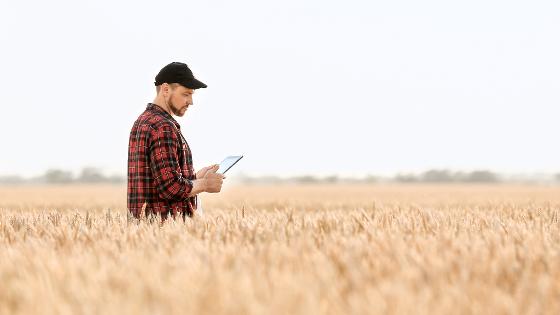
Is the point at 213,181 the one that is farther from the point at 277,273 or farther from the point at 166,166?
the point at 277,273

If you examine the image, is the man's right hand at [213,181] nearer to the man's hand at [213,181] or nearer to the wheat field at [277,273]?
the man's hand at [213,181]

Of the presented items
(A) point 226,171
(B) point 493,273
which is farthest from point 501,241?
(A) point 226,171

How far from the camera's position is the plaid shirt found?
480 cm

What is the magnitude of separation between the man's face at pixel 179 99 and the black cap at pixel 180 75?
6 centimetres

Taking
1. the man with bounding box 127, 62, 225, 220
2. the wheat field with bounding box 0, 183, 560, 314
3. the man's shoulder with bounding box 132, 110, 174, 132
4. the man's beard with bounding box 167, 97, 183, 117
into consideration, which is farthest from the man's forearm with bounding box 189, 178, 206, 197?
the wheat field with bounding box 0, 183, 560, 314

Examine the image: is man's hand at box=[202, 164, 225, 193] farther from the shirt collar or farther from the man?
the shirt collar

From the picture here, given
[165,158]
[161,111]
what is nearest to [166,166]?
[165,158]

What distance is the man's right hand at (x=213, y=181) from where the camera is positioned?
4742mm

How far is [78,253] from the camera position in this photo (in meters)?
3.25

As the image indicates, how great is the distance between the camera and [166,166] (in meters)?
4.80

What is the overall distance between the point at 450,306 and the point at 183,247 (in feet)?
4.57

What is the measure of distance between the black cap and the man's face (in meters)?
0.06

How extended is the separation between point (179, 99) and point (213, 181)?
0.64m

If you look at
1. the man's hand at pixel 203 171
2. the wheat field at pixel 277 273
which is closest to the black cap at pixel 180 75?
the man's hand at pixel 203 171
